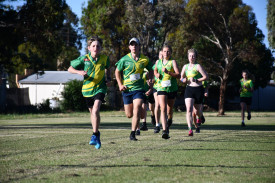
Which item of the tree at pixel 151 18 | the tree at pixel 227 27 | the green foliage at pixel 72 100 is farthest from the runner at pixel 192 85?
the green foliage at pixel 72 100

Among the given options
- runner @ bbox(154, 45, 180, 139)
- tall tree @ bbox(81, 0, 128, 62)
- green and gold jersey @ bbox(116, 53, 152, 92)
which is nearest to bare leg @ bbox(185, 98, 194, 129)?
runner @ bbox(154, 45, 180, 139)

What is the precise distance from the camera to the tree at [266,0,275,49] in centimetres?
4269

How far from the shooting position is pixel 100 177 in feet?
16.2

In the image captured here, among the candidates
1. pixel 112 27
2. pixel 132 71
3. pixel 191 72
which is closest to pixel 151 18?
pixel 112 27

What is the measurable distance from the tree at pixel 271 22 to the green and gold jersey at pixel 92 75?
123 ft

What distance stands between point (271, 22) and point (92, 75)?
38215mm

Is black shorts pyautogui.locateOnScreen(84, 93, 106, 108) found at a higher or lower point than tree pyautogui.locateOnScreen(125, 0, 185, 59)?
lower

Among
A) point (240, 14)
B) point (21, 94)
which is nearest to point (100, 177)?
point (240, 14)

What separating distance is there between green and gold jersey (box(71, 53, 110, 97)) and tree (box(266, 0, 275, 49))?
3746 cm

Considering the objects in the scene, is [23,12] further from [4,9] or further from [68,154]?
[68,154]

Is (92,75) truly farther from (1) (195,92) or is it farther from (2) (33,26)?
(2) (33,26)

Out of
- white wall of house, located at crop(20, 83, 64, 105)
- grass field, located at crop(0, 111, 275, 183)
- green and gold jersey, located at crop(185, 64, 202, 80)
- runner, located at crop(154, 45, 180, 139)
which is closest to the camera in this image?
grass field, located at crop(0, 111, 275, 183)

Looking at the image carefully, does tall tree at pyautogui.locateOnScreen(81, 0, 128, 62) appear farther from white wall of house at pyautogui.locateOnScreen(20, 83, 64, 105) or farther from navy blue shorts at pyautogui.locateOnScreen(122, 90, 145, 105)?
navy blue shorts at pyautogui.locateOnScreen(122, 90, 145, 105)

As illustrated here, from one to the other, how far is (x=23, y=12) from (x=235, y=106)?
3258cm
